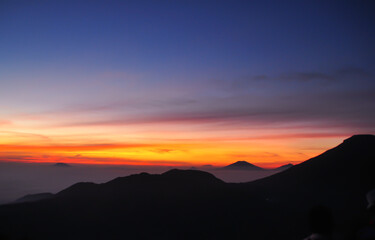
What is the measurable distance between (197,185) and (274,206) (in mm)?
25482

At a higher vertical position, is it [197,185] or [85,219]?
[197,185]

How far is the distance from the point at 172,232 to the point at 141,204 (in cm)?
1553

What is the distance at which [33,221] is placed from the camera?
64.3m

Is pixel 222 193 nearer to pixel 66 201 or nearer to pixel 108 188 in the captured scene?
pixel 108 188

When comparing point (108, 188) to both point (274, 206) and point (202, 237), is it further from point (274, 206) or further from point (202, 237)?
point (274, 206)

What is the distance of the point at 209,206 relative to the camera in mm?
71000

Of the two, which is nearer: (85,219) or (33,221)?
(33,221)

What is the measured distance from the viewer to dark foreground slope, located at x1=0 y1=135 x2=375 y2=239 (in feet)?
199

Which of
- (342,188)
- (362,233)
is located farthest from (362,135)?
(362,233)

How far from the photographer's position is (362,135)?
8919 centimetres

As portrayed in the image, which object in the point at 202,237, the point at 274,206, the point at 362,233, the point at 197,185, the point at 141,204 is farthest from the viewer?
the point at 197,185

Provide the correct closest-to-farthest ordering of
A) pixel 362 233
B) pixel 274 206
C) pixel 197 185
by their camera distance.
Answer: pixel 362 233 < pixel 274 206 < pixel 197 185

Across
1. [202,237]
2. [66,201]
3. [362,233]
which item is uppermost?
[362,233]

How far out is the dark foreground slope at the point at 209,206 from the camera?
6080 cm
